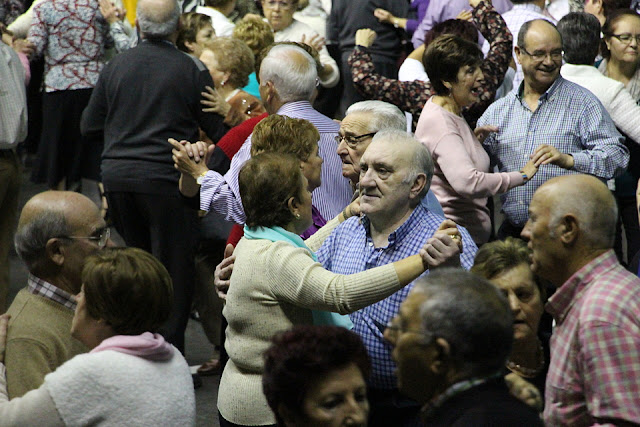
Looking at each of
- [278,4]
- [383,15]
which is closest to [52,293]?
[278,4]

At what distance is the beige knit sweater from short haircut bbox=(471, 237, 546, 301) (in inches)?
14.4

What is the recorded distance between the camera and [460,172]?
4605 millimetres

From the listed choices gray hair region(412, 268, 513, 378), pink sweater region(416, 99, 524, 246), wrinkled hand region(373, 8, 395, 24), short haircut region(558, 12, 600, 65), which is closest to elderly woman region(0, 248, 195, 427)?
gray hair region(412, 268, 513, 378)

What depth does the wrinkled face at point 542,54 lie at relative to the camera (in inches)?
197

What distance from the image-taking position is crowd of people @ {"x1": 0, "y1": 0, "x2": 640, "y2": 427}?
241cm

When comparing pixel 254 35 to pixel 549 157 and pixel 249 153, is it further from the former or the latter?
pixel 549 157

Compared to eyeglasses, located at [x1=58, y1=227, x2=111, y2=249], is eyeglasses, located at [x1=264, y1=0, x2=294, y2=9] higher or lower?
eyeglasses, located at [x1=58, y1=227, x2=111, y2=249]

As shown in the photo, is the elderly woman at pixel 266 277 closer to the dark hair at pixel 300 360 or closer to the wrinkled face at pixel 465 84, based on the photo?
the dark hair at pixel 300 360

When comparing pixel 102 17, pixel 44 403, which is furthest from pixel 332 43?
pixel 44 403

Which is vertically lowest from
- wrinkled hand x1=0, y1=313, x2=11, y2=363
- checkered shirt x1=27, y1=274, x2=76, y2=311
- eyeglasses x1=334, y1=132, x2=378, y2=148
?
wrinkled hand x1=0, y1=313, x2=11, y2=363

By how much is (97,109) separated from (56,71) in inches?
98.5

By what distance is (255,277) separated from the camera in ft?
10.7

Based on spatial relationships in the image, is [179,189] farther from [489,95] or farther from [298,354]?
[298,354]

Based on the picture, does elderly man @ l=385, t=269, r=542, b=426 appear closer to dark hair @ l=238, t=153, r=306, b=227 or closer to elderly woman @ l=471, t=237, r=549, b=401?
elderly woman @ l=471, t=237, r=549, b=401
